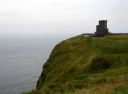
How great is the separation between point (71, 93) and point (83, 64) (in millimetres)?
27157

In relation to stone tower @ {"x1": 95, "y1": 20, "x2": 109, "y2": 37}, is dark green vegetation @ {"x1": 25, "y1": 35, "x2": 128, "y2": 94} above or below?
below

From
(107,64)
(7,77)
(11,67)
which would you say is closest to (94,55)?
(107,64)

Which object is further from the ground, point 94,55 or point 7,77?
point 94,55

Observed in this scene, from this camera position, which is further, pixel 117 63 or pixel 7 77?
pixel 7 77

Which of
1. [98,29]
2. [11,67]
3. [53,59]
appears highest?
[98,29]

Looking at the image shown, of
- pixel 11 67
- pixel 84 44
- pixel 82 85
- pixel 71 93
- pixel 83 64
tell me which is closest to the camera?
pixel 71 93

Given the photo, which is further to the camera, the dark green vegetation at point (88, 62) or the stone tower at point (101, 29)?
the stone tower at point (101, 29)

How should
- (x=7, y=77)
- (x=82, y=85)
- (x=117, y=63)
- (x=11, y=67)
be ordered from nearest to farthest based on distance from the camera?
(x=82, y=85) → (x=117, y=63) → (x=7, y=77) → (x=11, y=67)

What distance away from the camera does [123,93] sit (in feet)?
65.7

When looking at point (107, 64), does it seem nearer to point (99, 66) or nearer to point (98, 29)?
point (99, 66)

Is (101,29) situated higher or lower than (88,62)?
higher

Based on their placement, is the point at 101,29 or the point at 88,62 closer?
the point at 88,62

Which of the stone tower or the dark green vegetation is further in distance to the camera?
the stone tower

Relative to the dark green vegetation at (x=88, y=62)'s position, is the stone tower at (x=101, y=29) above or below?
above
